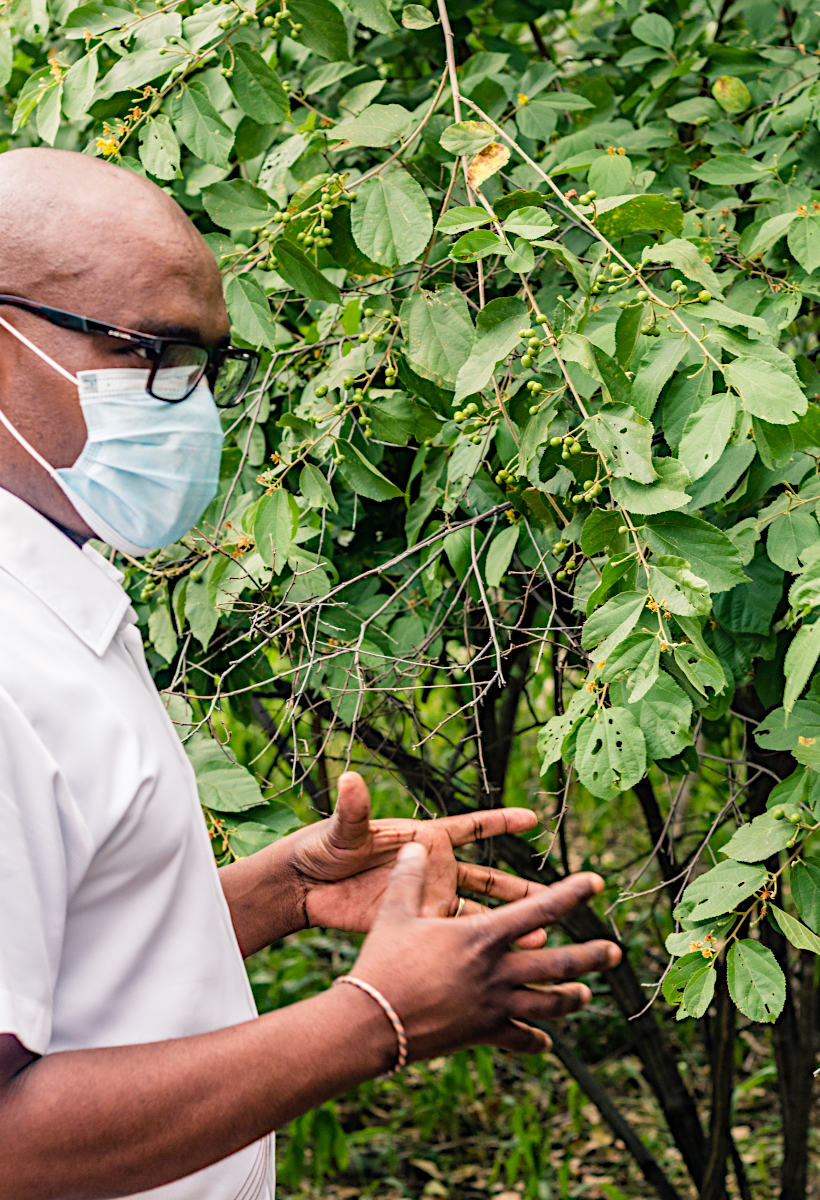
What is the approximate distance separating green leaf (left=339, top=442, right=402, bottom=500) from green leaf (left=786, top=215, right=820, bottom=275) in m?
0.72

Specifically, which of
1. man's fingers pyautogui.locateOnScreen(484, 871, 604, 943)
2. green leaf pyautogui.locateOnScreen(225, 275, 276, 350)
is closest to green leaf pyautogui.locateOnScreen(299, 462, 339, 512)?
green leaf pyautogui.locateOnScreen(225, 275, 276, 350)

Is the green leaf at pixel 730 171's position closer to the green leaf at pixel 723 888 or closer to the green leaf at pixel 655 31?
the green leaf at pixel 655 31

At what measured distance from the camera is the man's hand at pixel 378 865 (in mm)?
1345

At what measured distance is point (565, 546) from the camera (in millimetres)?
1575

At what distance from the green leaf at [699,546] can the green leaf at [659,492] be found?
0.14 ft

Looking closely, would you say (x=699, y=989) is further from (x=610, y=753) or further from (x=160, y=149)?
(x=160, y=149)

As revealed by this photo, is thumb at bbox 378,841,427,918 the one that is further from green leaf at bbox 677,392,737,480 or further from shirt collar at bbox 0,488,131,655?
green leaf at bbox 677,392,737,480

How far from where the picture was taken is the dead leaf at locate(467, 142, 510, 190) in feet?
5.11

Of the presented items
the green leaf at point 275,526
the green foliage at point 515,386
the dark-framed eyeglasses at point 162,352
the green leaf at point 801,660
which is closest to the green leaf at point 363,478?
the green foliage at point 515,386

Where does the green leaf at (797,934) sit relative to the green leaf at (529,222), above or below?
below

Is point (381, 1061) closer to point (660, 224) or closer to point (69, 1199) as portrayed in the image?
point (69, 1199)

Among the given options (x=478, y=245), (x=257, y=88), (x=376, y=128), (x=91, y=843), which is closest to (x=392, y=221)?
(x=376, y=128)

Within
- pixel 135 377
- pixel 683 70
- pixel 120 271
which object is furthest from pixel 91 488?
pixel 683 70

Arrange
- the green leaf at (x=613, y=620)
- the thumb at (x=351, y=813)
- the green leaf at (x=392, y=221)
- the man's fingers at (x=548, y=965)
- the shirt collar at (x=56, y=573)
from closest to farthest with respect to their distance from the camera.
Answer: the man's fingers at (x=548, y=965) → the shirt collar at (x=56, y=573) → the thumb at (x=351, y=813) → the green leaf at (x=613, y=620) → the green leaf at (x=392, y=221)
